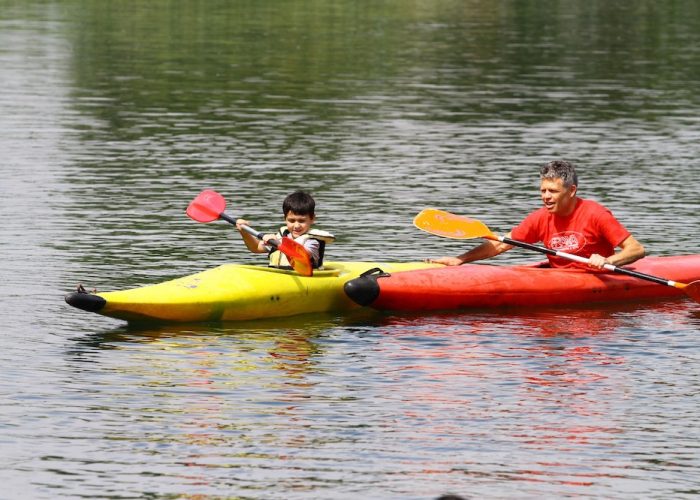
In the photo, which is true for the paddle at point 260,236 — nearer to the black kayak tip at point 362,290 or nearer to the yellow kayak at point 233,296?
the yellow kayak at point 233,296

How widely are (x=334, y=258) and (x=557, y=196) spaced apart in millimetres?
2730

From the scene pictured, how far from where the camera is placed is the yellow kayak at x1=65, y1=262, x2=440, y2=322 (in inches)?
510

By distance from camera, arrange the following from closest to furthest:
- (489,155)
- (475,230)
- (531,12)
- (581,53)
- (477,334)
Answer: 1. (477,334)
2. (475,230)
3. (489,155)
4. (581,53)
5. (531,12)

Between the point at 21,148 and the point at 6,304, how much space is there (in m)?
10.7

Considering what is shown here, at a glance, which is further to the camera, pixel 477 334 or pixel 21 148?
pixel 21 148

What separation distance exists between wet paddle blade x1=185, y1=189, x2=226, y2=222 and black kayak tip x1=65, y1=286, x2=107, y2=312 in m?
2.40

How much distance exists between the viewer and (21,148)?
2447 centimetres

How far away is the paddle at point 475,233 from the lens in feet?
47.1

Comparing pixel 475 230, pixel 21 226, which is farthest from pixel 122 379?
pixel 21 226

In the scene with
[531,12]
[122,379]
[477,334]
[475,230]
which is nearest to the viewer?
[122,379]

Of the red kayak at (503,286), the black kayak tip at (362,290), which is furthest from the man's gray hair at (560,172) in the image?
the black kayak tip at (362,290)

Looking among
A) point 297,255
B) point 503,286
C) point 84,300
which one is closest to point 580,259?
point 503,286

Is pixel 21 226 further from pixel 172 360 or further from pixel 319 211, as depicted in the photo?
pixel 172 360

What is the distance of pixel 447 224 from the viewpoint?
15195 millimetres
